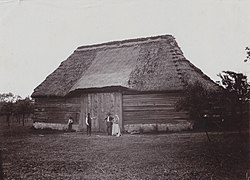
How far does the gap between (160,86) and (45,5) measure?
2.84 ft

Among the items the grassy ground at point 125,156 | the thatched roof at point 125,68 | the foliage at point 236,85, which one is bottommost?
the grassy ground at point 125,156

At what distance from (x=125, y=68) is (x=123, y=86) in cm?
22

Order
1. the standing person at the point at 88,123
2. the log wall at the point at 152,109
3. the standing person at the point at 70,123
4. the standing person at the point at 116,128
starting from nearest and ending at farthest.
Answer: the log wall at the point at 152,109
the standing person at the point at 116,128
the standing person at the point at 88,123
the standing person at the point at 70,123

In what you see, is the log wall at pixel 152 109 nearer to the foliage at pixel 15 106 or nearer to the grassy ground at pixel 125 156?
the grassy ground at pixel 125 156

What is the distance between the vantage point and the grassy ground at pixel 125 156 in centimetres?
174

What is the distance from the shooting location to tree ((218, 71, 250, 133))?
1.71m

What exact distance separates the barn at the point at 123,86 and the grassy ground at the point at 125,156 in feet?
0.29

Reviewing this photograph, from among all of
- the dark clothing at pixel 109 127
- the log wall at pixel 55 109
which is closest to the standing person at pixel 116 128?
the dark clothing at pixel 109 127

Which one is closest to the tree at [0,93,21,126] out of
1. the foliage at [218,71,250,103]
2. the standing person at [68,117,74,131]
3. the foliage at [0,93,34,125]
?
the foliage at [0,93,34,125]

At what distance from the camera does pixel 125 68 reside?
2.25m

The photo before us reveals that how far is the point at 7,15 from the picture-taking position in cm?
226

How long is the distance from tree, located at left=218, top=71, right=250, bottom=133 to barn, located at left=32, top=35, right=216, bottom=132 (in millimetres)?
70

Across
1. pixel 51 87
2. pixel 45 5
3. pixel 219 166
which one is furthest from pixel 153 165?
pixel 45 5

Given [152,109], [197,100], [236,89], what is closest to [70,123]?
[152,109]
